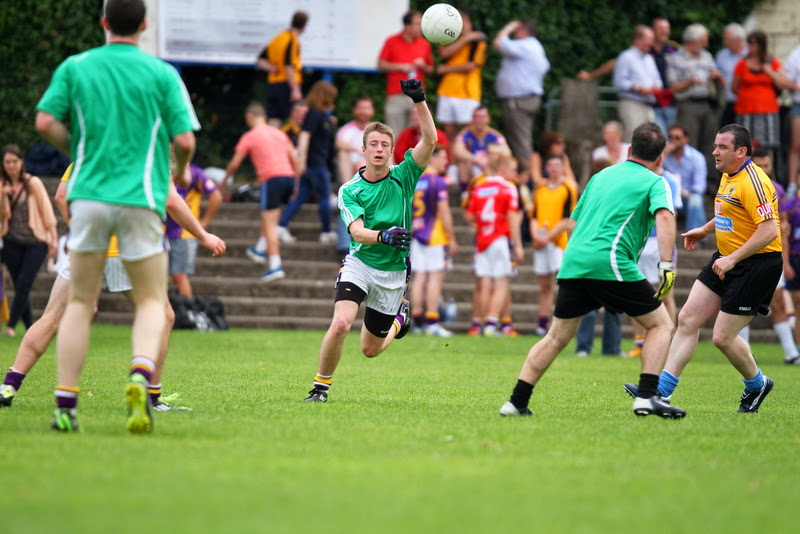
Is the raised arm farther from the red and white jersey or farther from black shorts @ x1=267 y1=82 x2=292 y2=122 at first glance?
black shorts @ x1=267 y1=82 x2=292 y2=122

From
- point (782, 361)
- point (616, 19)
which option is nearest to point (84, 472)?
point (782, 361)

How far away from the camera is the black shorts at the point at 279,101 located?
19.8 metres

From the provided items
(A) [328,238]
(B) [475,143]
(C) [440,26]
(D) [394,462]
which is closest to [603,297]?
(D) [394,462]

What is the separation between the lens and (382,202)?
356 inches

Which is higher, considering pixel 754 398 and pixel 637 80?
pixel 637 80

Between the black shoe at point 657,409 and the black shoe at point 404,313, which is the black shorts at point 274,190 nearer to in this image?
the black shoe at point 404,313

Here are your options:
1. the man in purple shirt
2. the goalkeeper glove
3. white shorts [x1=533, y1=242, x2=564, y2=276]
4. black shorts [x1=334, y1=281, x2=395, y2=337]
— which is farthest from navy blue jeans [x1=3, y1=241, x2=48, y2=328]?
the goalkeeper glove

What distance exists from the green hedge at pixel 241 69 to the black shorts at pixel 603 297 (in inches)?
548

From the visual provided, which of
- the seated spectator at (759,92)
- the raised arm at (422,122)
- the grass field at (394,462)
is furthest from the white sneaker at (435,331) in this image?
the raised arm at (422,122)

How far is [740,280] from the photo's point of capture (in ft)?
29.9

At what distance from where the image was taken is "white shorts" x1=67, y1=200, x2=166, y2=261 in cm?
670

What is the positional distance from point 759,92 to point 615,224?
1274 centimetres

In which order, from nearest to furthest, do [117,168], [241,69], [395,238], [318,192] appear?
[117,168], [395,238], [318,192], [241,69]

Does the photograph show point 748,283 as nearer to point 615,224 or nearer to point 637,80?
point 615,224
